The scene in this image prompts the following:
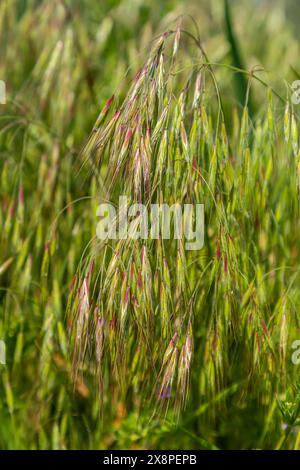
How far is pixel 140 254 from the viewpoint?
41.5 inches

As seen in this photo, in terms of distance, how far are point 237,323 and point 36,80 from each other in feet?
3.17

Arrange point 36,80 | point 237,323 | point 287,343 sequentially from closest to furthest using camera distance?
point 237,323
point 287,343
point 36,80

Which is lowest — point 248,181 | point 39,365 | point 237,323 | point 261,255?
point 39,365

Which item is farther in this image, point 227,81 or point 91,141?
point 227,81

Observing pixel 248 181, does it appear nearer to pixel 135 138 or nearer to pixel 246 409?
pixel 135 138

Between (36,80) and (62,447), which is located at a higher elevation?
(36,80)

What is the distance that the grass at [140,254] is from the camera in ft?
3.51

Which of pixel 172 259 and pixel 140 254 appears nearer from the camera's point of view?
pixel 140 254

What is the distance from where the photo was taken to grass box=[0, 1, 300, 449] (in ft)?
3.51

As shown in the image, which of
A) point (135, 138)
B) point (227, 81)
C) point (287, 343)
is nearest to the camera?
point (135, 138)

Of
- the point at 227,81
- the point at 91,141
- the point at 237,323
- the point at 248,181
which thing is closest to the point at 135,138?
the point at 91,141
